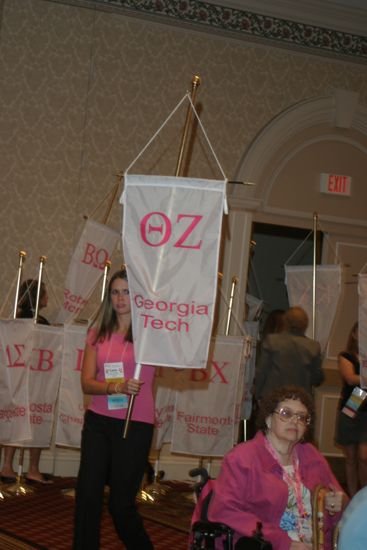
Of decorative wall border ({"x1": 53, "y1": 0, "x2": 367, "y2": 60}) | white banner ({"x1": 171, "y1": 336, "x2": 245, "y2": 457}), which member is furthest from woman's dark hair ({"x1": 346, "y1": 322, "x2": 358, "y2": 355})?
decorative wall border ({"x1": 53, "y1": 0, "x2": 367, "y2": 60})

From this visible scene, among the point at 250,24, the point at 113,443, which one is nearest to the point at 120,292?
the point at 113,443

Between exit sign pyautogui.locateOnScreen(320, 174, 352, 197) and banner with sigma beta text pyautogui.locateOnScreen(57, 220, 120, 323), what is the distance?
8.91ft

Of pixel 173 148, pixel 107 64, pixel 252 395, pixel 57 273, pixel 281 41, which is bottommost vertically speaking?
pixel 252 395

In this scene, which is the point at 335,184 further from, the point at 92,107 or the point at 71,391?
the point at 71,391

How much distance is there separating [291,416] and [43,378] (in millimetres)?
3343

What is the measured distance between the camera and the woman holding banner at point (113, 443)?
384 centimetres

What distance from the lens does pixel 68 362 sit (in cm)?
654

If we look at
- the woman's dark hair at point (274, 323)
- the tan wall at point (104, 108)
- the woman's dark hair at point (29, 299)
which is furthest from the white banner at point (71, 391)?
the woman's dark hair at point (274, 323)

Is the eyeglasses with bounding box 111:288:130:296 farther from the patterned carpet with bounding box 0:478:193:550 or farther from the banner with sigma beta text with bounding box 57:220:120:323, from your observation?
the banner with sigma beta text with bounding box 57:220:120:323

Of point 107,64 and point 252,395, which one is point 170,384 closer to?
point 252,395

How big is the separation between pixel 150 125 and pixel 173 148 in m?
0.29

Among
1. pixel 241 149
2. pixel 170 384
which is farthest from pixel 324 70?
pixel 170 384

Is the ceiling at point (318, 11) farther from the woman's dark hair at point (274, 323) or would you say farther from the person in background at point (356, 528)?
the person in background at point (356, 528)

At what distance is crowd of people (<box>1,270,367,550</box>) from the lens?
132 inches
